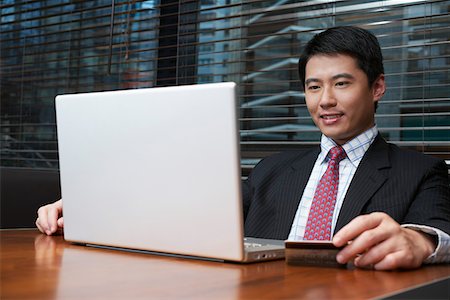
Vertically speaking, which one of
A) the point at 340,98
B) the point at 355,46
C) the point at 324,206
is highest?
the point at 355,46

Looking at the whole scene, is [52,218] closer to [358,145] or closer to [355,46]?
[358,145]

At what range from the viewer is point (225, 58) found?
9.33ft

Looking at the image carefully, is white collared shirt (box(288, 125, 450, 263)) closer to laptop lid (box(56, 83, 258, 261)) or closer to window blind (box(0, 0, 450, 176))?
window blind (box(0, 0, 450, 176))

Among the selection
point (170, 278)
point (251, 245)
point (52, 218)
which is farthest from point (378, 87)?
point (170, 278)

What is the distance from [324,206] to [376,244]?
642mm

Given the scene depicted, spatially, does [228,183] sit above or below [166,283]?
above

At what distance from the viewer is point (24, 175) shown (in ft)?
7.97

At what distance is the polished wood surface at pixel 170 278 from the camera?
89 cm

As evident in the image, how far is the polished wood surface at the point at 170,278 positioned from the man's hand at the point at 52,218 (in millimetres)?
260

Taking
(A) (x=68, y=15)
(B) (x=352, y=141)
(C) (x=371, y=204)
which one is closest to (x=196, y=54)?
(A) (x=68, y=15)

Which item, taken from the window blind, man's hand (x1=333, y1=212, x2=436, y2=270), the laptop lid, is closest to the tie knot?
the window blind

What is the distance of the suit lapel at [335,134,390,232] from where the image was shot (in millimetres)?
1708

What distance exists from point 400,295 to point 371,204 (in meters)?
0.79

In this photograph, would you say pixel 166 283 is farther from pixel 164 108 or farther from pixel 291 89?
pixel 291 89
